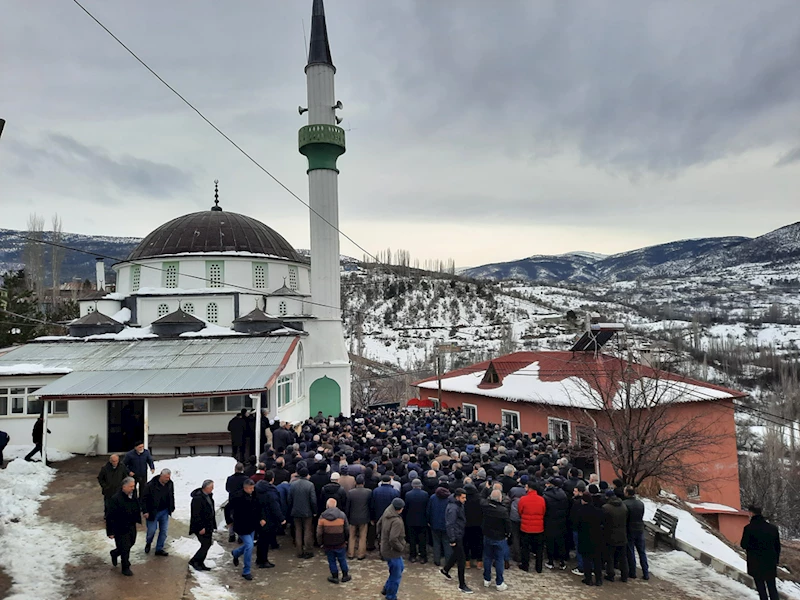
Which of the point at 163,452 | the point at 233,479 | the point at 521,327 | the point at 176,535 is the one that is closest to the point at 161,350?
the point at 163,452

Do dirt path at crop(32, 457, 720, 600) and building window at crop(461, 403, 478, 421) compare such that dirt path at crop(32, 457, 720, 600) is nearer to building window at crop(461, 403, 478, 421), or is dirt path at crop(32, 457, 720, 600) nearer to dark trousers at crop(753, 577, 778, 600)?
dark trousers at crop(753, 577, 778, 600)

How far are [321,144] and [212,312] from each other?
9.88 meters

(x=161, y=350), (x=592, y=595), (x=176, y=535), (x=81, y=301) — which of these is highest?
(x=81, y=301)

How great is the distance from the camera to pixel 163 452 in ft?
56.8

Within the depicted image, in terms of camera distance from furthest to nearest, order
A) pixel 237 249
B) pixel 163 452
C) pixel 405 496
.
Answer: pixel 237 249, pixel 163 452, pixel 405 496

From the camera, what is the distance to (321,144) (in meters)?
27.9

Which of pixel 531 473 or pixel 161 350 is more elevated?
pixel 161 350

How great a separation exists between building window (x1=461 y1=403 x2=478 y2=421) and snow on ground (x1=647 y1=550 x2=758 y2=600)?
1758 cm

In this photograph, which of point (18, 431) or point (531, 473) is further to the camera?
point (18, 431)

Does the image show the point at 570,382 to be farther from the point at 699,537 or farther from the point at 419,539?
the point at 419,539

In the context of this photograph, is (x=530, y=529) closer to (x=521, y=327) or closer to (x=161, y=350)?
(x=161, y=350)

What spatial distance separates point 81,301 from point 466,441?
21224 mm

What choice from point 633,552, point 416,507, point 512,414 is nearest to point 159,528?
point 416,507

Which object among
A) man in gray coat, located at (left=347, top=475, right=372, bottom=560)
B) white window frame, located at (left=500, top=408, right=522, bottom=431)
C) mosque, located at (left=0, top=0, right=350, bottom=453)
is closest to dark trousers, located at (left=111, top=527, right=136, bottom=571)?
man in gray coat, located at (left=347, top=475, right=372, bottom=560)
